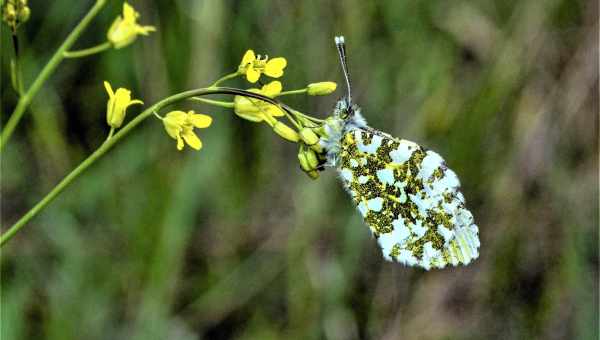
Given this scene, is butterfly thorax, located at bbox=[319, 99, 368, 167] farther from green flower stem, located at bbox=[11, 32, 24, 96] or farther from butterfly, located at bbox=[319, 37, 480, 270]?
green flower stem, located at bbox=[11, 32, 24, 96]

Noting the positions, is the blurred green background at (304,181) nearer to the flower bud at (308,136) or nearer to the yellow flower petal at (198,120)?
the yellow flower petal at (198,120)

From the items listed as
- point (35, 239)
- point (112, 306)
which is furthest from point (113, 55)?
point (112, 306)

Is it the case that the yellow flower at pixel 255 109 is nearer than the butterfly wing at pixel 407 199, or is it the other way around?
the yellow flower at pixel 255 109

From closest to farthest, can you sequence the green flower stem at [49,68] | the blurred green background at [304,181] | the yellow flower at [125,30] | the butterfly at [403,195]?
the green flower stem at [49,68] → the yellow flower at [125,30] → the butterfly at [403,195] → the blurred green background at [304,181]

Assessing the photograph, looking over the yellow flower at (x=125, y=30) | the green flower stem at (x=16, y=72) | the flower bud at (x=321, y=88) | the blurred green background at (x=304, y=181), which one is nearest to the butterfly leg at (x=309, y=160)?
the flower bud at (x=321, y=88)

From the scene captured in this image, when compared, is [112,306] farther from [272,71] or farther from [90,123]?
[272,71]

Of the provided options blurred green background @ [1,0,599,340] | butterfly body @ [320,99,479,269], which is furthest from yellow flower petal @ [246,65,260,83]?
blurred green background @ [1,0,599,340]
